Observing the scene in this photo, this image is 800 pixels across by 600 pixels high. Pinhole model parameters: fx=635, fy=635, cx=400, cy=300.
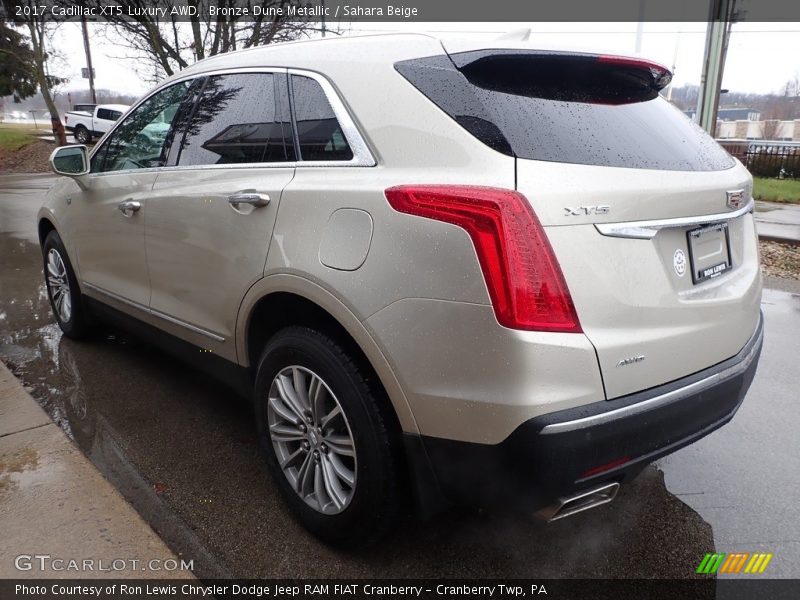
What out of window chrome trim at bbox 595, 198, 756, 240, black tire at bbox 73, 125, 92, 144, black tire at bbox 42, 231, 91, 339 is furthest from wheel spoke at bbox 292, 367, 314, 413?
black tire at bbox 73, 125, 92, 144

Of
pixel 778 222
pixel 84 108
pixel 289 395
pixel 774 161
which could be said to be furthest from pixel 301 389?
pixel 84 108

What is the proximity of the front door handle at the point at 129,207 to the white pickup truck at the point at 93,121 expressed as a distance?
28.5m

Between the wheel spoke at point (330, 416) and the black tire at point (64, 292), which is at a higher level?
the wheel spoke at point (330, 416)

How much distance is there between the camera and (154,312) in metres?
3.36

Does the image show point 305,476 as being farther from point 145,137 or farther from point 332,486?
point 145,137

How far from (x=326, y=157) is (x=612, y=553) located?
182cm

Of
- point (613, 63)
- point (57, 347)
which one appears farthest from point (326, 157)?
point (57, 347)

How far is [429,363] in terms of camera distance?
6.15 feet

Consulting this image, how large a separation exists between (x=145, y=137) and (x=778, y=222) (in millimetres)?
10288

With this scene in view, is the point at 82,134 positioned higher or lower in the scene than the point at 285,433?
lower

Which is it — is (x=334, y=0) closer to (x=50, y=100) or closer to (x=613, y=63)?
(x=613, y=63)

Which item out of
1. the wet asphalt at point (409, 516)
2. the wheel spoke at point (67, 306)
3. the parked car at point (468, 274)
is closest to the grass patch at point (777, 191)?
the wet asphalt at point (409, 516)
